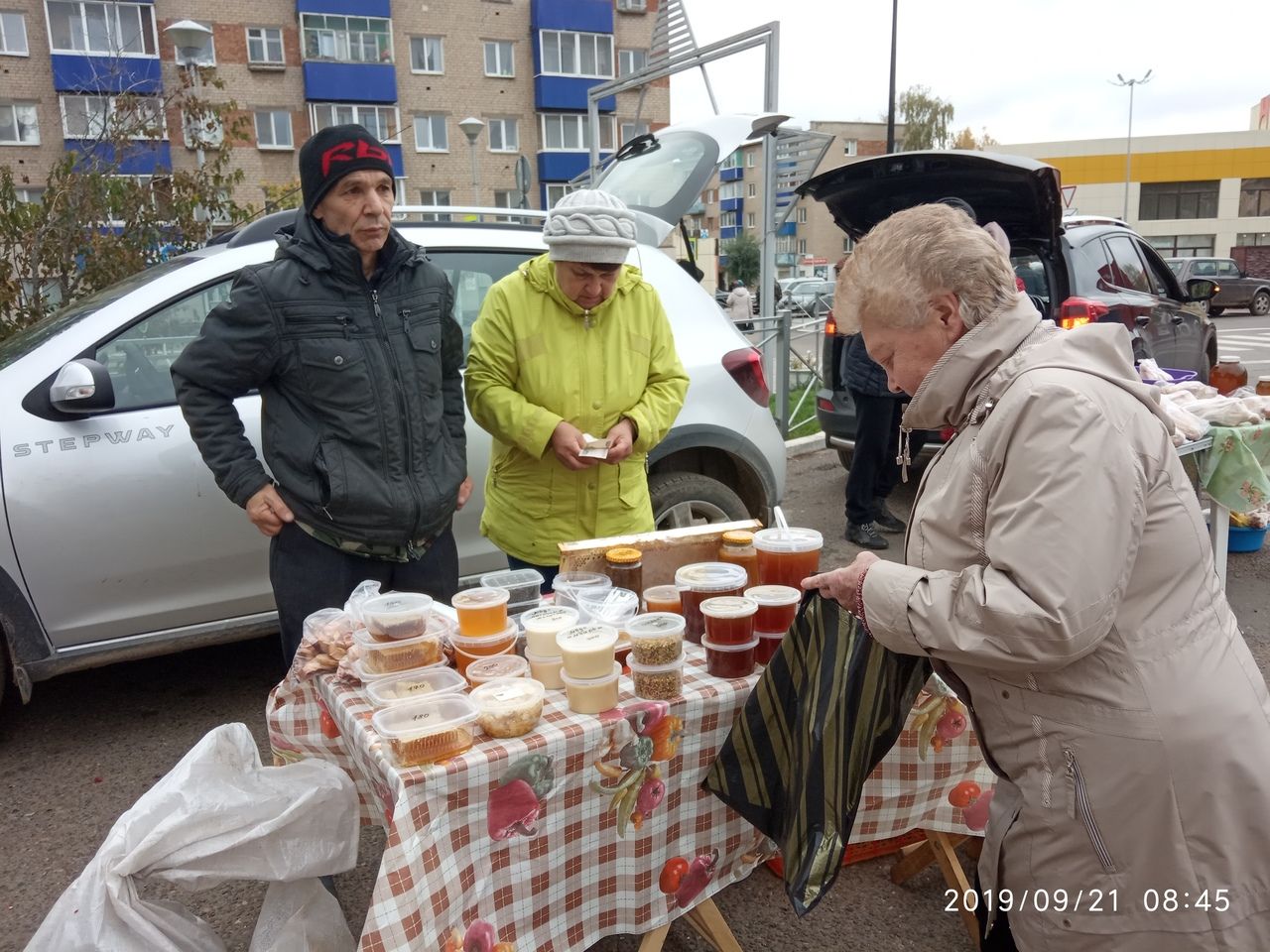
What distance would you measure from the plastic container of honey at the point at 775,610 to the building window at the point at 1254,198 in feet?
179

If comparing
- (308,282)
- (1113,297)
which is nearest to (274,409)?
(308,282)

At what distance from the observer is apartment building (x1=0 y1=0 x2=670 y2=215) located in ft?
90.2

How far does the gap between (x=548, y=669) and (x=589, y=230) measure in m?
1.35

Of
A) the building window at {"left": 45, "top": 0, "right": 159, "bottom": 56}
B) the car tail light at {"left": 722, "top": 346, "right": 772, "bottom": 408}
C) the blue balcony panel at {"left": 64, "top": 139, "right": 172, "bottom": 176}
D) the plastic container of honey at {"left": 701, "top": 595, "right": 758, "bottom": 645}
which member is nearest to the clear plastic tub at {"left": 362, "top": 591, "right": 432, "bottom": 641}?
the plastic container of honey at {"left": 701, "top": 595, "right": 758, "bottom": 645}

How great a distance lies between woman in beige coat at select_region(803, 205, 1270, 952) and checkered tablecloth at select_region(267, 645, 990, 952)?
58 centimetres

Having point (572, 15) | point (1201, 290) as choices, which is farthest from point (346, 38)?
point (1201, 290)

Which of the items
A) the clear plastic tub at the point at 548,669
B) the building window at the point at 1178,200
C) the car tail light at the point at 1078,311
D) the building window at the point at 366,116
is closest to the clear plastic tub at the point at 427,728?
the clear plastic tub at the point at 548,669

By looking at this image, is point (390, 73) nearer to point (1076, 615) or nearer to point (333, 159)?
point (333, 159)

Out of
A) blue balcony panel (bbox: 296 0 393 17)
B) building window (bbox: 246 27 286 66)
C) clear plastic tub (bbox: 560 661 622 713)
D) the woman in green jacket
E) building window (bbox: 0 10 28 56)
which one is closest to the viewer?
clear plastic tub (bbox: 560 661 622 713)

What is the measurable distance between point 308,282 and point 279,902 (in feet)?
5.01

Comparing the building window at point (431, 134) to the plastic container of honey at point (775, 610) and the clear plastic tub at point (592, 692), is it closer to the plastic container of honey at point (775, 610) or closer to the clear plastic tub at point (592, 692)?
the plastic container of honey at point (775, 610)

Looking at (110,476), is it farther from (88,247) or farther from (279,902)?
(88,247)

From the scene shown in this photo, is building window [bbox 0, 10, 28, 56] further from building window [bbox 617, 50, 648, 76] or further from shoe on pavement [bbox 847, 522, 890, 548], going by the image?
shoe on pavement [bbox 847, 522, 890, 548]

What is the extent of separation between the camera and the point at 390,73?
30.7 metres
